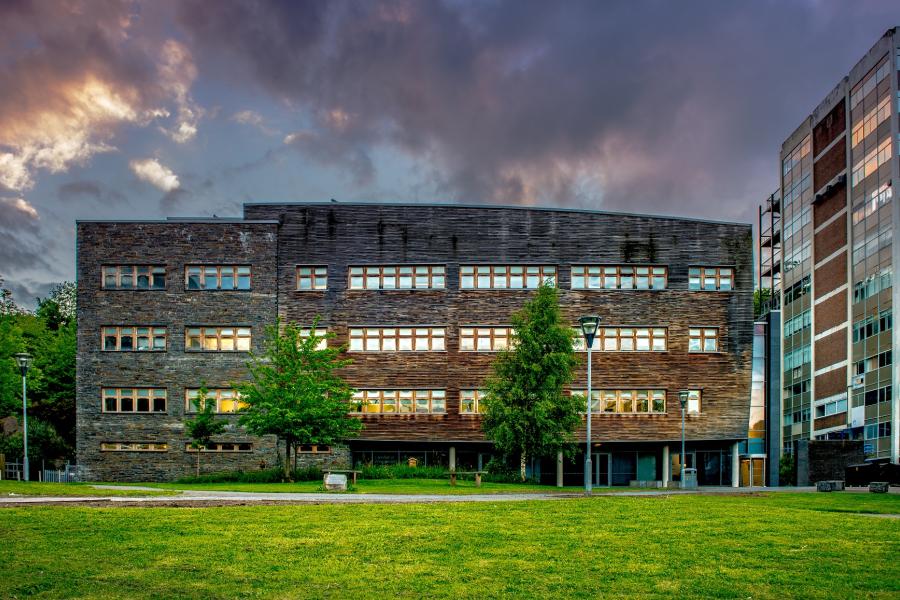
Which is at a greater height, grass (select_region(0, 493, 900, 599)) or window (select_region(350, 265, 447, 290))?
window (select_region(350, 265, 447, 290))

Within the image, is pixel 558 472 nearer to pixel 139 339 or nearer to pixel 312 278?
pixel 312 278

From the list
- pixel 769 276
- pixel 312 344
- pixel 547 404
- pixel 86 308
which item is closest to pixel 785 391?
pixel 769 276

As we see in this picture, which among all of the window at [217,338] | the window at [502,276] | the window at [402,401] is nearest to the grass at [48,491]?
the window at [217,338]

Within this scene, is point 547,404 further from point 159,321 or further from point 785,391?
point 785,391

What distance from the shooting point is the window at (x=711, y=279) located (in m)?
54.1

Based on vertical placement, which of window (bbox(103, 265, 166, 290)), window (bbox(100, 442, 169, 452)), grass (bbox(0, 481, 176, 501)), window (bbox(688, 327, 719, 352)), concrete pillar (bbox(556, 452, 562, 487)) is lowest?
concrete pillar (bbox(556, 452, 562, 487))

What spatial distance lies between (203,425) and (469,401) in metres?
15.1

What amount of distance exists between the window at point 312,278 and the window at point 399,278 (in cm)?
167

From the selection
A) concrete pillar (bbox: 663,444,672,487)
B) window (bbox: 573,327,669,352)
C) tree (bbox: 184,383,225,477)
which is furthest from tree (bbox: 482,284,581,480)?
tree (bbox: 184,383,225,477)

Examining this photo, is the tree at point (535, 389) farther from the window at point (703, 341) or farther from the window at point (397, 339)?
the window at point (703, 341)

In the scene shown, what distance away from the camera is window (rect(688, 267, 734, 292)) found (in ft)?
178

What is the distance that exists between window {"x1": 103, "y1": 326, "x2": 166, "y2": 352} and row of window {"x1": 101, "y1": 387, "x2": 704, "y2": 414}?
7.81 feet

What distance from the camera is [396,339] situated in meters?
53.1

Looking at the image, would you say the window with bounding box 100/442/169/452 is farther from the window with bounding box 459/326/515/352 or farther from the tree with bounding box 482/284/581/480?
the tree with bounding box 482/284/581/480
